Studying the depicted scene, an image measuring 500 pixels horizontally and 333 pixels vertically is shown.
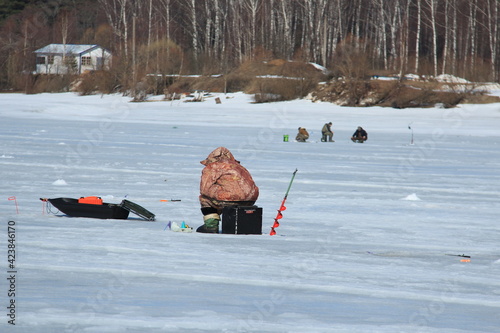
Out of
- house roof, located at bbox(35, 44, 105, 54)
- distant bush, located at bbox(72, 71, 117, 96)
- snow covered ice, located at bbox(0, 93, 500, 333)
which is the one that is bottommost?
snow covered ice, located at bbox(0, 93, 500, 333)

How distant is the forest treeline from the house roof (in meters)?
0.92

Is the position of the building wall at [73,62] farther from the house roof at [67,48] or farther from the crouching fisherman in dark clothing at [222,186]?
the crouching fisherman in dark clothing at [222,186]

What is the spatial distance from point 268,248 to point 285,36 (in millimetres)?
45942

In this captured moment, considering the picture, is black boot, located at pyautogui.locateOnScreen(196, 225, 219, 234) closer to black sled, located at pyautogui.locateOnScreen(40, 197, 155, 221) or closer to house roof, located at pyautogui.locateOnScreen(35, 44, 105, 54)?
black sled, located at pyautogui.locateOnScreen(40, 197, 155, 221)

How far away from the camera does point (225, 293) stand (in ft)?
18.7

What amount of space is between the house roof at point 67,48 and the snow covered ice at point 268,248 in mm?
41893

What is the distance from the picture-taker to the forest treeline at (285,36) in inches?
1869

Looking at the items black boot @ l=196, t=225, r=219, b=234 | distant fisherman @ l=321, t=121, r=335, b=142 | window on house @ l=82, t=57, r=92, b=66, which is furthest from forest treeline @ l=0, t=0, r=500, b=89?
black boot @ l=196, t=225, r=219, b=234

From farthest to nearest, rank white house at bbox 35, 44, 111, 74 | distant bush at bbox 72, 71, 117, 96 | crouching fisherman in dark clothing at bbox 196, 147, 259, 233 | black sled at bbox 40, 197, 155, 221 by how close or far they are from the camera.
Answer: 1. white house at bbox 35, 44, 111, 74
2. distant bush at bbox 72, 71, 117, 96
3. black sled at bbox 40, 197, 155, 221
4. crouching fisherman in dark clothing at bbox 196, 147, 259, 233

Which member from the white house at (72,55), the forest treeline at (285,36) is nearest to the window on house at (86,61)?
the white house at (72,55)

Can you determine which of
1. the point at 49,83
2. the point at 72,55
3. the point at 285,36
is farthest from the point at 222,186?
the point at 72,55

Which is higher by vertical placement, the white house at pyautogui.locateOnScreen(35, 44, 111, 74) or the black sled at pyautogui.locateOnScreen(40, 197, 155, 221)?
the white house at pyautogui.locateOnScreen(35, 44, 111, 74)

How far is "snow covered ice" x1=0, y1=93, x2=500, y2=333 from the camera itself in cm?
515

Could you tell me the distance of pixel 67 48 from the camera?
6159cm
